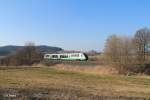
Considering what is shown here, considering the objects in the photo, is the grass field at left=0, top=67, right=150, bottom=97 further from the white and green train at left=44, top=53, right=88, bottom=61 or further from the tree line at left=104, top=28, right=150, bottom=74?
the white and green train at left=44, top=53, right=88, bottom=61

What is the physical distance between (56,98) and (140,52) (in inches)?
2302

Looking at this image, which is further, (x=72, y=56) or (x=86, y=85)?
(x=72, y=56)

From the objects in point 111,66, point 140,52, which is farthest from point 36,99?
point 140,52

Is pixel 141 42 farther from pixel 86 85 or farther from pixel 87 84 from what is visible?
pixel 86 85

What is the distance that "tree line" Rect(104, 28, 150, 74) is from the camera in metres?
65.6

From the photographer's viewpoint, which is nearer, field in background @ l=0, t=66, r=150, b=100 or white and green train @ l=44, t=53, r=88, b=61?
field in background @ l=0, t=66, r=150, b=100

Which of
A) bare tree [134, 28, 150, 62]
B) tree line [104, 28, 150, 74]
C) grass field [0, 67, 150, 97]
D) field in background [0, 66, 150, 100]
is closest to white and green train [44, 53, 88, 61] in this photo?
bare tree [134, 28, 150, 62]

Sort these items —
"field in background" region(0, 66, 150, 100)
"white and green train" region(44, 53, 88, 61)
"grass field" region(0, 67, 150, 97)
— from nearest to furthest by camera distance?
"field in background" region(0, 66, 150, 100)
"grass field" region(0, 67, 150, 97)
"white and green train" region(44, 53, 88, 61)

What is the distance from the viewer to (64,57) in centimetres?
11606

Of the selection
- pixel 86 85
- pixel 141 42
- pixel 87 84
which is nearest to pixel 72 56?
pixel 141 42

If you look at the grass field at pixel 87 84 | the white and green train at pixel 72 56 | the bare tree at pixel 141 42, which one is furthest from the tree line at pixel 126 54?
the white and green train at pixel 72 56

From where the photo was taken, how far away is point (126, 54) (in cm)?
6856

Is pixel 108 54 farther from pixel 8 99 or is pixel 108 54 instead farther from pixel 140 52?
pixel 8 99

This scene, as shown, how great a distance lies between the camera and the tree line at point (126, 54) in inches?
2584
